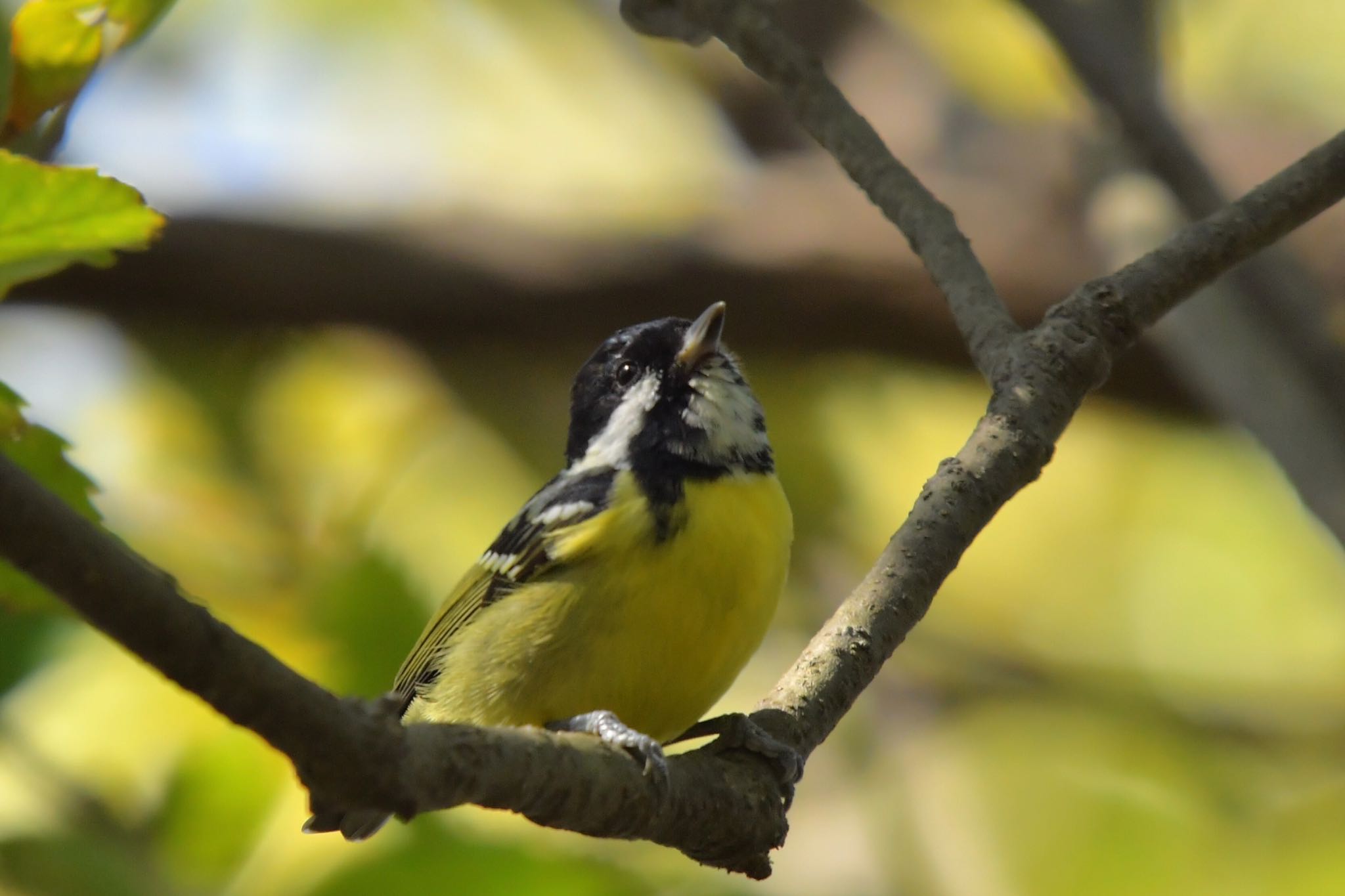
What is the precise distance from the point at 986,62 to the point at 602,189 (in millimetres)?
2208

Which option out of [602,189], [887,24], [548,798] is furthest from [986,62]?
[548,798]

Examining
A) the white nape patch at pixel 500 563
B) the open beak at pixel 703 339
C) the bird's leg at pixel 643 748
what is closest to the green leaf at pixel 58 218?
the bird's leg at pixel 643 748

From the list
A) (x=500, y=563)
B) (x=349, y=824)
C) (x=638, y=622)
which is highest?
(x=500, y=563)

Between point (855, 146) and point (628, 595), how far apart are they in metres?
1.05

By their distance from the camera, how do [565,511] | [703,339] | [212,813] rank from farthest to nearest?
[703,339] → [565,511] → [212,813]

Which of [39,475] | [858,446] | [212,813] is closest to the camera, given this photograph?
[39,475]

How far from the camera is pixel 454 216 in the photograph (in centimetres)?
603

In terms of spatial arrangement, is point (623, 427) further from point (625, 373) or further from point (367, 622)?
point (367, 622)

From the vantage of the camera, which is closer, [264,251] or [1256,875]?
[1256,875]

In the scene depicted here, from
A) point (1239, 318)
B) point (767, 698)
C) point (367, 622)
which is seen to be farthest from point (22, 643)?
point (1239, 318)

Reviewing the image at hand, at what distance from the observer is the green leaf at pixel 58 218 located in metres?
1.60

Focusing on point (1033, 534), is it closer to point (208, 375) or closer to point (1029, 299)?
point (1029, 299)

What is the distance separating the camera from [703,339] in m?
3.60

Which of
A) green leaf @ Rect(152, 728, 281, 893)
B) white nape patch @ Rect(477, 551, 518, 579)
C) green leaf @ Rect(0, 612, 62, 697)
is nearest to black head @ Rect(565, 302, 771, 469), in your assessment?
white nape patch @ Rect(477, 551, 518, 579)
